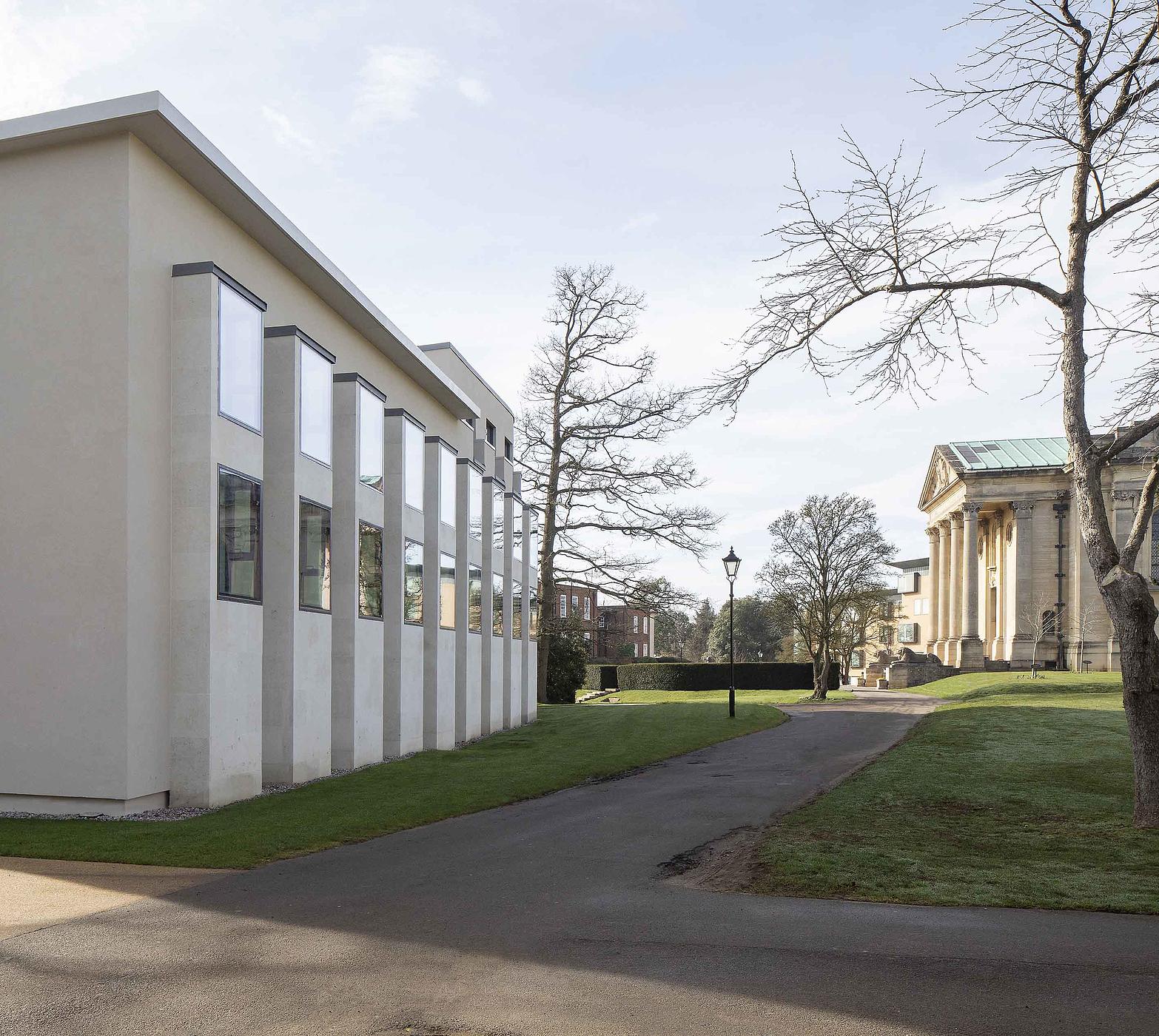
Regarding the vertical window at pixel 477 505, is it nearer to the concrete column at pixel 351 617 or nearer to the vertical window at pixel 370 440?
the vertical window at pixel 370 440

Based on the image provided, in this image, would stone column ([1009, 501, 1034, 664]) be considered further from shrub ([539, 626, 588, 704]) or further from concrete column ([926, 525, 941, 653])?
shrub ([539, 626, 588, 704])

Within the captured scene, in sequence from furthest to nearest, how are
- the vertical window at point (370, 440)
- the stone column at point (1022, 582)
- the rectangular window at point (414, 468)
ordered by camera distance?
1. the stone column at point (1022, 582)
2. the rectangular window at point (414, 468)
3. the vertical window at point (370, 440)

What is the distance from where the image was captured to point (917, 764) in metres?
19.3

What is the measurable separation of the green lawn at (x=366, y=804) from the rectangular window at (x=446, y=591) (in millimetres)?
3290

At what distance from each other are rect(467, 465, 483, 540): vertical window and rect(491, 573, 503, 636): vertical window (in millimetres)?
1906

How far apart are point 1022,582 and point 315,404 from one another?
2030 inches

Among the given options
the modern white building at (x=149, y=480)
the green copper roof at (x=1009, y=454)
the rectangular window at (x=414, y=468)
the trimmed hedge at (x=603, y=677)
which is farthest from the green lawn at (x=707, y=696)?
the modern white building at (x=149, y=480)

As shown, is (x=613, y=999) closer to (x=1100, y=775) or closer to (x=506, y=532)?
(x=1100, y=775)

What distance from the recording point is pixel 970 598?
62.3 metres

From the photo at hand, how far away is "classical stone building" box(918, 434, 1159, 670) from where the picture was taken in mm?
56375

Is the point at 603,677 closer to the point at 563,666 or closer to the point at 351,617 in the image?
the point at 563,666

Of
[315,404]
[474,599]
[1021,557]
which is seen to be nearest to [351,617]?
[315,404]

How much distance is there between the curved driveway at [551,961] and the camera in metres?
5.82

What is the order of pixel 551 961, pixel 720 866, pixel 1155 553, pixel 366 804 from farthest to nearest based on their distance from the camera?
pixel 1155 553 < pixel 366 804 < pixel 720 866 < pixel 551 961
